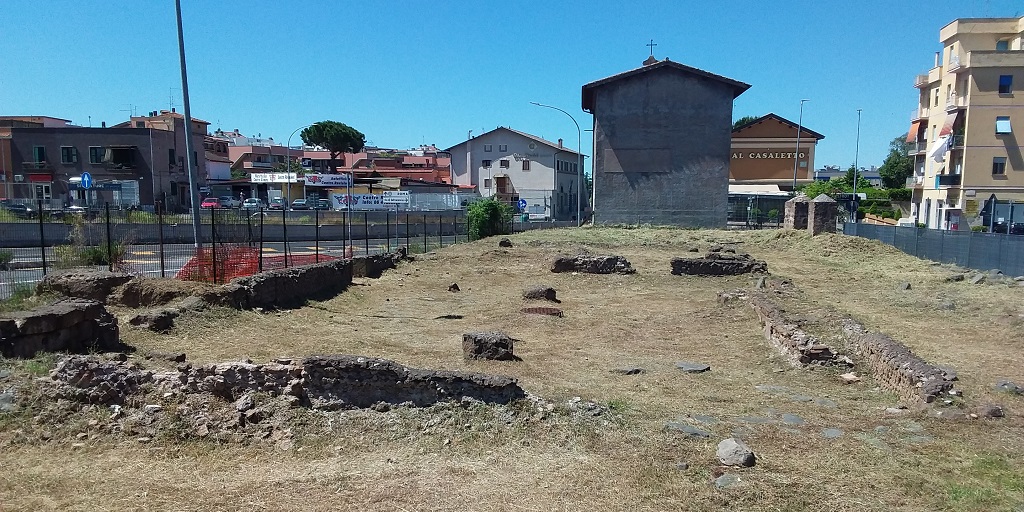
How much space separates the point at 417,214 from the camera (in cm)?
4466

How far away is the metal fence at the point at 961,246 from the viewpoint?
2211cm

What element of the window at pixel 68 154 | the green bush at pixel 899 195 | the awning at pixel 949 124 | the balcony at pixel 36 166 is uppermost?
the awning at pixel 949 124

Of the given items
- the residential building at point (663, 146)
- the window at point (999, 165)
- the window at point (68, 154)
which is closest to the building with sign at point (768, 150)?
the window at point (999, 165)

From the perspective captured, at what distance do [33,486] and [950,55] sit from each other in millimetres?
62277

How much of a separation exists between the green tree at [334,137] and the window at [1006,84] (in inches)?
2473

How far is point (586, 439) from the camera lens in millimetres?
7027

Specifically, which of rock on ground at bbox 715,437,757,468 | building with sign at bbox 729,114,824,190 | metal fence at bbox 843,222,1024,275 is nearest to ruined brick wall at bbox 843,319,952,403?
rock on ground at bbox 715,437,757,468

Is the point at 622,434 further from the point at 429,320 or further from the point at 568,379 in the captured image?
the point at 429,320

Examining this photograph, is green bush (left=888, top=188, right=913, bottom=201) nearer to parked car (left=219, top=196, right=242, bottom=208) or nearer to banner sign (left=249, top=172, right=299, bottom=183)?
banner sign (left=249, top=172, right=299, bottom=183)

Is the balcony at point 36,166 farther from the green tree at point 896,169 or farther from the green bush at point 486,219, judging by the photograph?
the green tree at point 896,169

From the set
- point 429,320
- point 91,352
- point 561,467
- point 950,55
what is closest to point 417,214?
point 429,320

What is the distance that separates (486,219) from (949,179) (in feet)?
118

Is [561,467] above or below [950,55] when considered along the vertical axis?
below

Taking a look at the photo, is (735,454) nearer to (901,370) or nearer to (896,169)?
(901,370)
